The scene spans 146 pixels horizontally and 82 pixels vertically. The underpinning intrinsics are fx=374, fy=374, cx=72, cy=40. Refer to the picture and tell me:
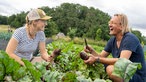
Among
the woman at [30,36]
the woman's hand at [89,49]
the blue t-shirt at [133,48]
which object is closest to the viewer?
the woman's hand at [89,49]

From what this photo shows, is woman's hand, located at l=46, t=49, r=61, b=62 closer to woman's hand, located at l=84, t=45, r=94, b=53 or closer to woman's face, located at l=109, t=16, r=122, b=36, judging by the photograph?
woman's hand, located at l=84, t=45, r=94, b=53

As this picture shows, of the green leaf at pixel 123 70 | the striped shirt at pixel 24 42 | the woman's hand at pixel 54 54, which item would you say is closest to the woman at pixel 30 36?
the striped shirt at pixel 24 42

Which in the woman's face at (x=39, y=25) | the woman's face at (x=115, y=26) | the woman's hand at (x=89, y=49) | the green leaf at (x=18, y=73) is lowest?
the woman's hand at (x=89, y=49)

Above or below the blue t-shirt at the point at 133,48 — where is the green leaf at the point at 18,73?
above

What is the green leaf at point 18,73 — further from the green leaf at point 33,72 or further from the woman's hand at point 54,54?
the woman's hand at point 54,54

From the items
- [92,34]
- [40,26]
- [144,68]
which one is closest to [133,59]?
[144,68]

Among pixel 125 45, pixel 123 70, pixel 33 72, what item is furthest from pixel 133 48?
pixel 33 72

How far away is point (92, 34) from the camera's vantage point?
75.0 meters

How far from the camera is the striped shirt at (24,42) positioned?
17.9ft

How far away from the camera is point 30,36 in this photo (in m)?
5.66

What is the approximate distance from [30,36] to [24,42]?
0.50 feet

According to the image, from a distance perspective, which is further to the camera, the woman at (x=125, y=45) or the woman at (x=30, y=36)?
the woman at (x=30, y=36)

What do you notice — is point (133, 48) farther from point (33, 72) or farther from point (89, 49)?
point (33, 72)

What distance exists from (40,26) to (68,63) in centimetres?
83
